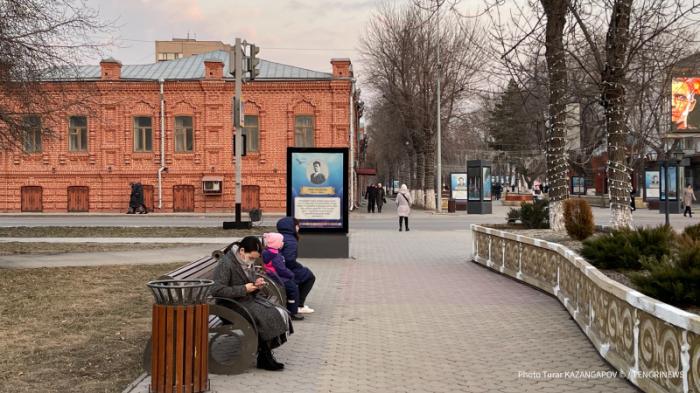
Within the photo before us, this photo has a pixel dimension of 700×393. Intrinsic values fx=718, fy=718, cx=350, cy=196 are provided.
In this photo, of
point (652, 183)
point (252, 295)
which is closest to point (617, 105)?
point (252, 295)

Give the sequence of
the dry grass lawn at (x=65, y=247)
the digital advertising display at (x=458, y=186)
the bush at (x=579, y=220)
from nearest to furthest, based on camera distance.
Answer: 1. the bush at (x=579, y=220)
2. the dry grass lawn at (x=65, y=247)
3. the digital advertising display at (x=458, y=186)

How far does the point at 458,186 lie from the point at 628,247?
35798 mm

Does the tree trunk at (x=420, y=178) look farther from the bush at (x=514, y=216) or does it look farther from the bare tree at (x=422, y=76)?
the bush at (x=514, y=216)

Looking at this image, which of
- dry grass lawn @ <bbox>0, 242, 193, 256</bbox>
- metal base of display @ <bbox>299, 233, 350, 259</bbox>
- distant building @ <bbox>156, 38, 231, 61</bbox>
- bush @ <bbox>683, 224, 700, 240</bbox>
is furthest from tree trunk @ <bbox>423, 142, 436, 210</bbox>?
distant building @ <bbox>156, 38, 231, 61</bbox>

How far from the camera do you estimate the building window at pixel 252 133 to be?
4247cm

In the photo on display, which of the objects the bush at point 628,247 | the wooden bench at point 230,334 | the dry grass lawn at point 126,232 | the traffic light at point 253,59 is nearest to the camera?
the wooden bench at point 230,334

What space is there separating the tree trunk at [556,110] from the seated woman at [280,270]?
8.58 m

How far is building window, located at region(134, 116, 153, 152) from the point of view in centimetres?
4297

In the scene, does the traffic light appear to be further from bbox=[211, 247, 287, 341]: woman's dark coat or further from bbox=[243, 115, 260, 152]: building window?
bbox=[243, 115, 260, 152]: building window

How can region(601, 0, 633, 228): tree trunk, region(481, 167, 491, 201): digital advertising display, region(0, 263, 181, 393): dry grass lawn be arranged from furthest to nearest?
region(481, 167, 491, 201): digital advertising display, region(601, 0, 633, 228): tree trunk, region(0, 263, 181, 393): dry grass lawn

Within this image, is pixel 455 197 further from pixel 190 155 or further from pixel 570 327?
pixel 570 327

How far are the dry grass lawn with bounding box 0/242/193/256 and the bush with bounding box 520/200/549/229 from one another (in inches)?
362

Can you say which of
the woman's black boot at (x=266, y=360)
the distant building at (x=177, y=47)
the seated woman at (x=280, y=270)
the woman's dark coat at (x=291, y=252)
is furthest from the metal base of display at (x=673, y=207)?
the distant building at (x=177, y=47)

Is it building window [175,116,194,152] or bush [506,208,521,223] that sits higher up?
building window [175,116,194,152]
